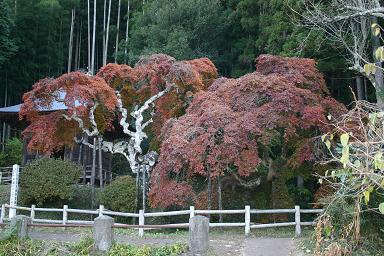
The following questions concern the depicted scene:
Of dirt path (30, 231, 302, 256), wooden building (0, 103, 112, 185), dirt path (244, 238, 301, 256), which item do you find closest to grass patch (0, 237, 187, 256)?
dirt path (30, 231, 302, 256)

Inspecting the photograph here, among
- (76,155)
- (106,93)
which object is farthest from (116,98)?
(76,155)

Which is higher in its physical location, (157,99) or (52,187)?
(157,99)

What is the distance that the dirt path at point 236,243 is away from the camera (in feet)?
29.3

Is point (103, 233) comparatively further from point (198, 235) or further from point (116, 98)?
point (116, 98)

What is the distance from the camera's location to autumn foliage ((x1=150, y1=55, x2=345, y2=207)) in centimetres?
1134

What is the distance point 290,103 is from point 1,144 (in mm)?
21861

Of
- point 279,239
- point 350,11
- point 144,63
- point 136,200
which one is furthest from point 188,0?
point 279,239

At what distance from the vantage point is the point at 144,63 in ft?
50.8

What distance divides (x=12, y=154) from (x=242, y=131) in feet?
59.8

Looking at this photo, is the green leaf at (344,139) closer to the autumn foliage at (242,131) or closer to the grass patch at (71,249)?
the grass patch at (71,249)

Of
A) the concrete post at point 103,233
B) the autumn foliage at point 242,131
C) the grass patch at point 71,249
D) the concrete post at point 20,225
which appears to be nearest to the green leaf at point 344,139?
the grass patch at point 71,249

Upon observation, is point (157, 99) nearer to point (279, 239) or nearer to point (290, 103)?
point (290, 103)

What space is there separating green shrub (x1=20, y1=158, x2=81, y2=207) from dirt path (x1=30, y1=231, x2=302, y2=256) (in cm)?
397

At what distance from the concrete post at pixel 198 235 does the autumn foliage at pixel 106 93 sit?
23.8 ft
